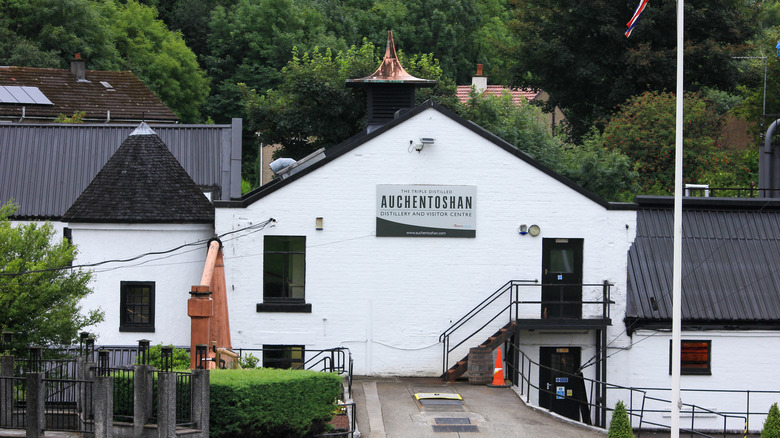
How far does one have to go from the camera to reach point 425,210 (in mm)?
29344

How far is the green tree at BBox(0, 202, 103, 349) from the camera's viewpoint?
23828 mm

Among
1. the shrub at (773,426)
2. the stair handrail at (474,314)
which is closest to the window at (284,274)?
the stair handrail at (474,314)

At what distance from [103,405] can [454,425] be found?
7340 mm

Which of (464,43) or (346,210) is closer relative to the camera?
(346,210)

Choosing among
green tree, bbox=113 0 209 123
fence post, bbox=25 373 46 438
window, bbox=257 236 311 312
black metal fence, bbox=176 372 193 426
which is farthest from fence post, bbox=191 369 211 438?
green tree, bbox=113 0 209 123

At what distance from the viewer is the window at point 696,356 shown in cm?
2919

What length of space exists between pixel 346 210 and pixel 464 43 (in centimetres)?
5152

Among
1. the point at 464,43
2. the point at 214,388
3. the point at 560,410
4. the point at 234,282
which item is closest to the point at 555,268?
the point at 560,410

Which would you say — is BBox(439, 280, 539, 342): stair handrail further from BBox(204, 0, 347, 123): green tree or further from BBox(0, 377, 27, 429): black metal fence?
BBox(204, 0, 347, 123): green tree

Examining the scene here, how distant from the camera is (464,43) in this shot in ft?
259

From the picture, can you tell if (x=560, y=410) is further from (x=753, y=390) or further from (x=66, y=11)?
(x=66, y=11)

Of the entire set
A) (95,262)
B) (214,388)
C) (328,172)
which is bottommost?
(214,388)

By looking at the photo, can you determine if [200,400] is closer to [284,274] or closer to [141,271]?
[284,274]

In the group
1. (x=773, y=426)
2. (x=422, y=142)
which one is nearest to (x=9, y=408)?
(x=422, y=142)
